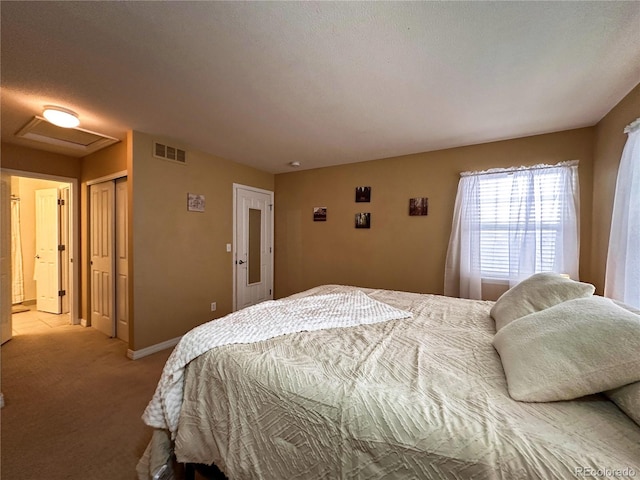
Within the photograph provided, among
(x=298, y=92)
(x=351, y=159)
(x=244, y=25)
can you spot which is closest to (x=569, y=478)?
(x=244, y=25)

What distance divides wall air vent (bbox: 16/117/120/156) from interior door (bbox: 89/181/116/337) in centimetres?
48

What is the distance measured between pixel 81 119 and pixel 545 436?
150 inches

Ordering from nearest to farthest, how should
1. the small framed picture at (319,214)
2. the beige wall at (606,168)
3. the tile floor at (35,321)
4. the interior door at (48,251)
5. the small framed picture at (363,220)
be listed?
the beige wall at (606,168) < the tile floor at (35,321) < the small framed picture at (363,220) < the interior door at (48,251) < the small framed picture at (319,214)

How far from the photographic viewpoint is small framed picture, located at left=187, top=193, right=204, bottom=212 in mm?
3330

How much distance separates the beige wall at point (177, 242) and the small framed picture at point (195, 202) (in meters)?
0.05

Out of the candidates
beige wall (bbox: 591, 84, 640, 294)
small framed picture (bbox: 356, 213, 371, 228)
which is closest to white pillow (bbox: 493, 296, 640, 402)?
beige wall (bbox: 591, 84, 640, 294)

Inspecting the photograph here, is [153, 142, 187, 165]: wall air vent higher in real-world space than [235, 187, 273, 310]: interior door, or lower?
higher

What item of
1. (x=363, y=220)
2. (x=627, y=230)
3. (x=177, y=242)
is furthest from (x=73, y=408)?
(x=627, y=230)

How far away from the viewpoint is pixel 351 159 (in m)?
3.82

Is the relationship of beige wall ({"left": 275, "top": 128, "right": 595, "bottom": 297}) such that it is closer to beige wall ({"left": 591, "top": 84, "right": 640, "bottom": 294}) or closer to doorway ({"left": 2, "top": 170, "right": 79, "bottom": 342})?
beige wall ({"left": 591, "top": 84, "right": 640, "bottom": 294})

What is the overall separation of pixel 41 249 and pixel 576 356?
660cm

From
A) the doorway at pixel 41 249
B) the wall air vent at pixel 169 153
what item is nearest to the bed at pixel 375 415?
the wall air vent at pixel 169 153

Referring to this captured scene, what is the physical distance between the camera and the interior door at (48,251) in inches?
158

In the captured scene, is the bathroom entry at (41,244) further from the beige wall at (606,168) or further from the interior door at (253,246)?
the beige wall at (606,168)
